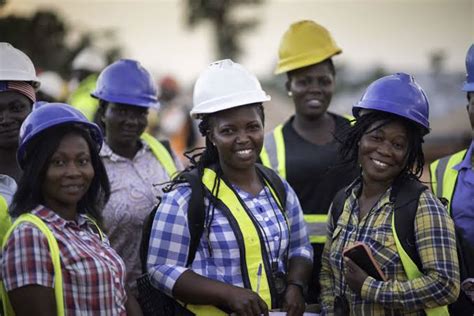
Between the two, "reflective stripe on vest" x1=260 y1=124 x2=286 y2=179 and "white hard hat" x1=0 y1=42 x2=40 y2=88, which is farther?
"reflective stripe on vest" x1=260 y1=124 x2=286 y2=179

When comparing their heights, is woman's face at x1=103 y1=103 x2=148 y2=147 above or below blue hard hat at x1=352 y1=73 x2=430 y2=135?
below

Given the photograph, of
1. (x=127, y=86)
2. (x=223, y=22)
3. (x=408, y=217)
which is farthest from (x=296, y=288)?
(x=223, y=22)

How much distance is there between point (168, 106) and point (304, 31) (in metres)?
10.2

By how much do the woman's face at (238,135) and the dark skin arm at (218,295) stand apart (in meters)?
0.68

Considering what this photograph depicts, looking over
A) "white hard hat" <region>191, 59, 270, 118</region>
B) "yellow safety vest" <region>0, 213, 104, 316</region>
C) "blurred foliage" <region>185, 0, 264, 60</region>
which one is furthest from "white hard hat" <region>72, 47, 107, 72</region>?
"blurred foliage" <region>185, 0, 264, 60</region>

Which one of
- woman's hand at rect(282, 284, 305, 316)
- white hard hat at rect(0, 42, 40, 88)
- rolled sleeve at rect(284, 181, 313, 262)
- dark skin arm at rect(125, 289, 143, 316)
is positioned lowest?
woman's hand at rect(282, 284, 305, 316)

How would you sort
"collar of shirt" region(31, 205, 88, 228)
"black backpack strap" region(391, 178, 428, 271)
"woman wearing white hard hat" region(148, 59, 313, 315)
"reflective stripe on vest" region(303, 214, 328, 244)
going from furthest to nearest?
"reflective stripe on vest" region(303, 214, 328, 244)
"woman wearing white hard hat" region(148, 59, 313, 315)
"black backpack strap" region(391, 178, 428, 271)
"collar of shirt" region(31, 205, 88, 228)

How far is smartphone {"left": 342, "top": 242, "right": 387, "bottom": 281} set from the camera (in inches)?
135

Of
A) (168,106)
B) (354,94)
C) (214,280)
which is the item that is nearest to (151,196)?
(214,280)

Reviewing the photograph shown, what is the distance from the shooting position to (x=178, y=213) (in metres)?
3.66

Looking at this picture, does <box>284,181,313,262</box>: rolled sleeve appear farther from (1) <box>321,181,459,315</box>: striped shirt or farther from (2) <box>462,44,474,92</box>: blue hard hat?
(2) <box>462,44,474,92</box>: blue hard hat

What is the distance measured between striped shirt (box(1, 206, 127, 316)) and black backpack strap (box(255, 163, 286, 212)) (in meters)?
1.04

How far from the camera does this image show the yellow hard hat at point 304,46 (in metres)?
5.20

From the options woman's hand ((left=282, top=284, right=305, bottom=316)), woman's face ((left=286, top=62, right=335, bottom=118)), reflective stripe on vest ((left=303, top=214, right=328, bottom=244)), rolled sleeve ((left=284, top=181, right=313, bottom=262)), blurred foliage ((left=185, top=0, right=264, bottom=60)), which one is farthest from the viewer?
blurred foliage ((left=185, top=0, right=264, bottom=60))
